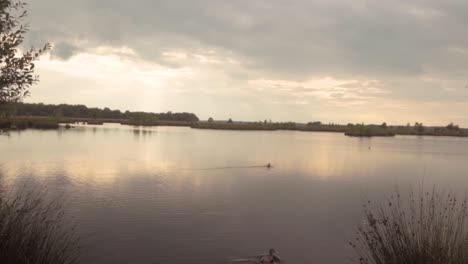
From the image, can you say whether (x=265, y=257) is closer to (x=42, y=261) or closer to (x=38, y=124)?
(x=42, y=261)

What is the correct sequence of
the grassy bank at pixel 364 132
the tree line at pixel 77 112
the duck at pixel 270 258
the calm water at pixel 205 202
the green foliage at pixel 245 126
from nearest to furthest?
the duck at pixel 270 258 < the calm water at pixel 205 202 < the grassy bank at pixel 364 132 < the green foliage at pixel 245 126 < the tree line at pixel 77 112

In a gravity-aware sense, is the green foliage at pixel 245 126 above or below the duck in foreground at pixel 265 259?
above

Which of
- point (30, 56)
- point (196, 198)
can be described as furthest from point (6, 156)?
point (30, 56)

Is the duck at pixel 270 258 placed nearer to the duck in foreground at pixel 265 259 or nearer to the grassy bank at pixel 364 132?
the duck in foreground at pixel 265 259

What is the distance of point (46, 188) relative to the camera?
720 inches

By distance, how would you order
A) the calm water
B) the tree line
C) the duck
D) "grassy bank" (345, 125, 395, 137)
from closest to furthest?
the duck < the calm water < "grassy bank" (345, 125, 395, 137) < the tree line

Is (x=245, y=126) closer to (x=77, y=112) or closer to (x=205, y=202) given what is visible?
(x=77, y=112)

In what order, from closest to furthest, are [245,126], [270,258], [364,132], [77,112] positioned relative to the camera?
[270,258], [364,132], [245,126], [77,112]

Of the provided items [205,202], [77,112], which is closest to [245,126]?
[77,112]

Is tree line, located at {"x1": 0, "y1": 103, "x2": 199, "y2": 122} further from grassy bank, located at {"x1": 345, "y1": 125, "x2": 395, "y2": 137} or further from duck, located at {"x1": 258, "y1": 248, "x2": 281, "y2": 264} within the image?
duck, located at {"x1": 258, "y1": 248, "x2": 281, "y2": 264}

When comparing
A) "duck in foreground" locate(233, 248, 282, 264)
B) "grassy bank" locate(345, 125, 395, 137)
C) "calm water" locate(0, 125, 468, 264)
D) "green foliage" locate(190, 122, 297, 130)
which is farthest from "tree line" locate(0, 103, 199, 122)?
"duck in foreground" locate(233, 248, 282, 264)

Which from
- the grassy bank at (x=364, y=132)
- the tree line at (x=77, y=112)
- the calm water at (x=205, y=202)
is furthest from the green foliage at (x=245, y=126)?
the calm water at (x=205, y=202)

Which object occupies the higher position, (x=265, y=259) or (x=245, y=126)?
(x=245, y=126)

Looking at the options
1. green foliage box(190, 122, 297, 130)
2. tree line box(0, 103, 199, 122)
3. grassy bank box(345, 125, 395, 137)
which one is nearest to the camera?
grassy bank box(345, 125, 395, 137)
